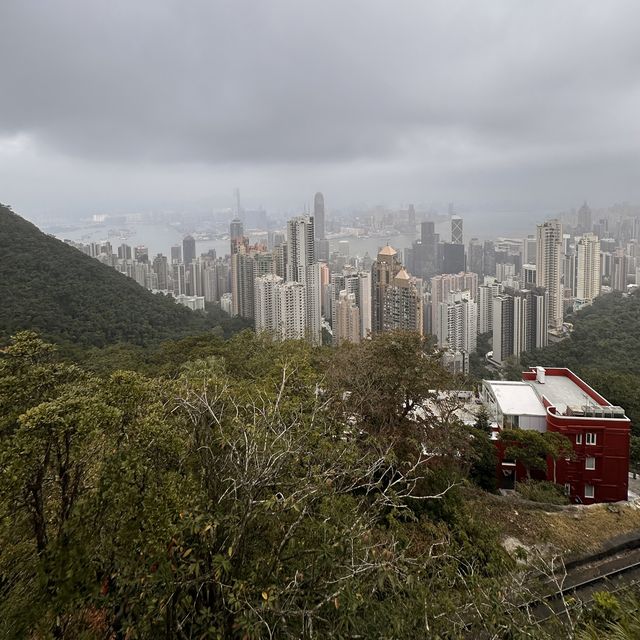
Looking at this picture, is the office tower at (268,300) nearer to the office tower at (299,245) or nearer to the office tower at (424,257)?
the office tower at (299,245)

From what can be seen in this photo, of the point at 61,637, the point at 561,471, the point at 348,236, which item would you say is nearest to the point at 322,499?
the point at 61,637

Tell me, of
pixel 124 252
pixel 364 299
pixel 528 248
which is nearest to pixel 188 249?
pixel 124 252

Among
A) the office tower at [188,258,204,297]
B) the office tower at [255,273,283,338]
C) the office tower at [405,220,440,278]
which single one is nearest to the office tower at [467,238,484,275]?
the office tower at [405,220,440,278]

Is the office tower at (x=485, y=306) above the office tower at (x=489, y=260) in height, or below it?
below

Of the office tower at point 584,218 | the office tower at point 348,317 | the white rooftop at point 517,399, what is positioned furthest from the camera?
the office tower at point 584,218

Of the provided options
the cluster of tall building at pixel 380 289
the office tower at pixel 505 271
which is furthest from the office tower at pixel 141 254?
the office tower at pixel 505 271

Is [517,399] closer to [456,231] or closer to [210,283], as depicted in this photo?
[210,283]
